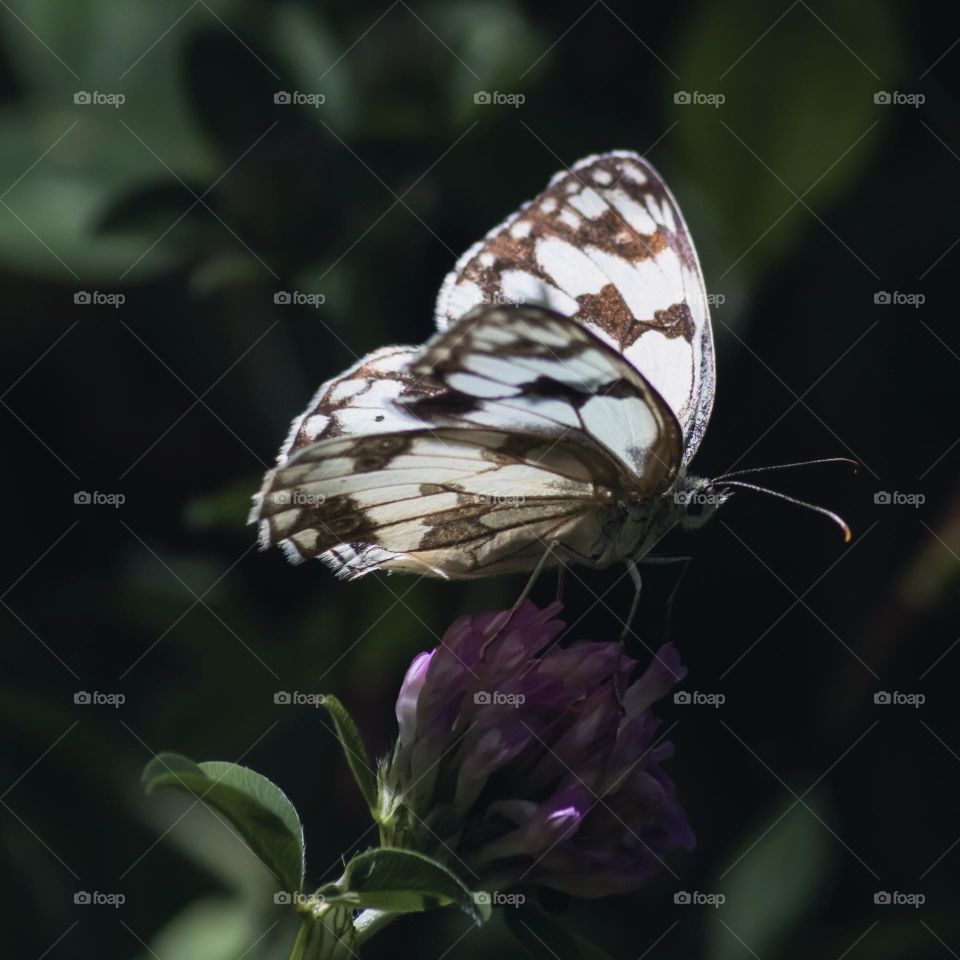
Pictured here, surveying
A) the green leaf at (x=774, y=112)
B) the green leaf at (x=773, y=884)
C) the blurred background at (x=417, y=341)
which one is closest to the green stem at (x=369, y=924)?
the blurred background at (x=417, y=341)

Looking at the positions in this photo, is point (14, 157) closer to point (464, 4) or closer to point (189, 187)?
point (189, 187)

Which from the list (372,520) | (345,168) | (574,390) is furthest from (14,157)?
(574,390)

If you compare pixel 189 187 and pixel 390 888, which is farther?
pixel 189 187

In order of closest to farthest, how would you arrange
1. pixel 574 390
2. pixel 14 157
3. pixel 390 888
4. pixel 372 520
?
pixel 390 888 < pixel 574 390 < pixel 372 520 < pixel 14 157

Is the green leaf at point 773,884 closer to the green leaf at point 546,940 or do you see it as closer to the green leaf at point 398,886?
the green leaf at point 546,940

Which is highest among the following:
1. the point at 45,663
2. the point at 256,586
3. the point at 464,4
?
the point at 464,4

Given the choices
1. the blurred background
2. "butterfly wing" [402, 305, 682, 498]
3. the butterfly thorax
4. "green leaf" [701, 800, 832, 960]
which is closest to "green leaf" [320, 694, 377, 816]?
"butterfly wing" [402, 305, 682, 498]
